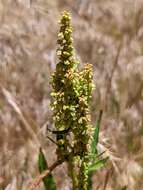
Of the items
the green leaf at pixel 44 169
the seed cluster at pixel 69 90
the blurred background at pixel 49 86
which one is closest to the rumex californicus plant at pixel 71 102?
the seed cluster at pixel 69 90

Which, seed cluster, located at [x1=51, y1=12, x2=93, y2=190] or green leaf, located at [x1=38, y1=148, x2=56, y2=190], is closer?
seed cluster, located at [x1=51, y1=12, x2=93, y2=190]

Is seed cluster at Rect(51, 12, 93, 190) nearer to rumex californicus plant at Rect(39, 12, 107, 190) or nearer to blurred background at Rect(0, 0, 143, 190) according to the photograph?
rumex californicus plant at Rect(39, 12, 107, 190)

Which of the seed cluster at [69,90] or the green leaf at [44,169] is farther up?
the seed cluster at [69,90]

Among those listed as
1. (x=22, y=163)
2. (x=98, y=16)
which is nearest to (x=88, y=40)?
(x=98, y=16)

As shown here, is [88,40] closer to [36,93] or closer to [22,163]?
[36,93]

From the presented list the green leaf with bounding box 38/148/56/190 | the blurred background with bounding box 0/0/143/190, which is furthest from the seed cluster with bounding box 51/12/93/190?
the blurred background with bounding box 0/0/143/190

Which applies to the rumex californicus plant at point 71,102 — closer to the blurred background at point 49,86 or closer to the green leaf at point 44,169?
the green leaf at point 44,169

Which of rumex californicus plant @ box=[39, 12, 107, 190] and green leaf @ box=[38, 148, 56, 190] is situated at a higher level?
rumex californicus plant @ box=[39, 12, 107, 190]
